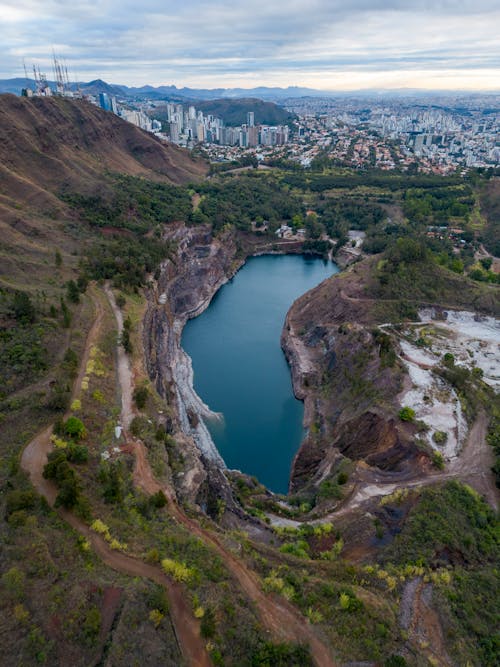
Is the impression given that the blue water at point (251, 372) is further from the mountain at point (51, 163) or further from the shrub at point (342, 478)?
the mountain at point (51, 163)

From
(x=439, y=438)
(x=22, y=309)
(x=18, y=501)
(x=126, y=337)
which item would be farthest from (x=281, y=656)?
(x=22, y=309)

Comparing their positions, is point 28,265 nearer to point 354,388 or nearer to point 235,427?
point 235,427

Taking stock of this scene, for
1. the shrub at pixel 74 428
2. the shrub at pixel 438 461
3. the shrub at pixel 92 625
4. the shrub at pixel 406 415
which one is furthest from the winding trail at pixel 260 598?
the shrub at pixel 406 415

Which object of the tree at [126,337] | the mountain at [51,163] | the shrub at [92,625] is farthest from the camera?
the mountain at [51,163]

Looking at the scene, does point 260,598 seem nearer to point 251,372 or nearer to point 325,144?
point 251,372

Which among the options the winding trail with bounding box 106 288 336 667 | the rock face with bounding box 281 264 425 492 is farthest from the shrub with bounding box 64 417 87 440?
the rock face with bounding box 281 264 425 492

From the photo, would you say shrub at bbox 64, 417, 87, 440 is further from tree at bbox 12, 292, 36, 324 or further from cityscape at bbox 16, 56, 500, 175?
cityscape at bbox 16, 56, 500, 175
